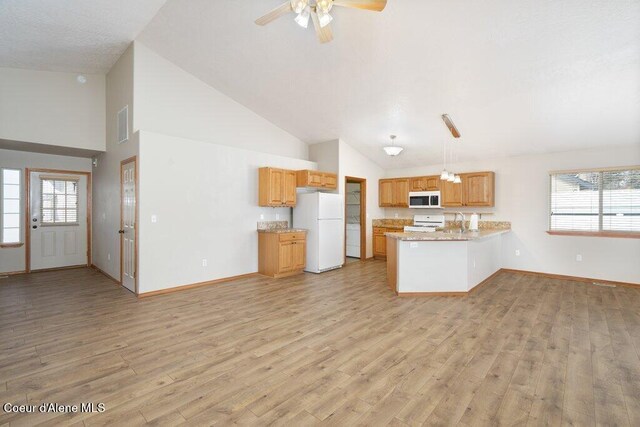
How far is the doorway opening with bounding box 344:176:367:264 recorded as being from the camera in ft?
25.3

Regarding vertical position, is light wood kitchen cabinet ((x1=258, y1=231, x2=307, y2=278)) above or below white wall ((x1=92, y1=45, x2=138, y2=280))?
below

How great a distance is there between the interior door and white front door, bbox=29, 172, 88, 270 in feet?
8.33

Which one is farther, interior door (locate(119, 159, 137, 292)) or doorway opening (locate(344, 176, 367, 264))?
doorway opening (locate(344, 176, 367, 264))

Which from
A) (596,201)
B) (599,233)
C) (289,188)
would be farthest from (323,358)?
(596,201)

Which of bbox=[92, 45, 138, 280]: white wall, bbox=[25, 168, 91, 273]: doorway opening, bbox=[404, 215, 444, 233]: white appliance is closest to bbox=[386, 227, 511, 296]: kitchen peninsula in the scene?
bbox=[404, 215, 444, 233]: white appliance

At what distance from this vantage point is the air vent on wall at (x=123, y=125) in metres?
4.93

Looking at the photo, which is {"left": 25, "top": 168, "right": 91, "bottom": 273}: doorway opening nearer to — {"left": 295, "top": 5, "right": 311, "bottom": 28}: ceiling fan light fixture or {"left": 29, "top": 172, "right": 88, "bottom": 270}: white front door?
{"left": 29, "top": 172, "right": 88, "bottom": 270}: white front door

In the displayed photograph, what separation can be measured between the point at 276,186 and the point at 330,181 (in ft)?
4.47

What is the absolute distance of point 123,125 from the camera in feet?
16.7

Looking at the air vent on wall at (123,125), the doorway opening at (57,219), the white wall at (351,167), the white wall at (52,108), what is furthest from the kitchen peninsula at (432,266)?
the doorway opening at (57,219)

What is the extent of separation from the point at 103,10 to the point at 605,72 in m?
6.26

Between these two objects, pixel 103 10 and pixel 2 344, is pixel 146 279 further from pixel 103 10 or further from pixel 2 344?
pixel 103 10

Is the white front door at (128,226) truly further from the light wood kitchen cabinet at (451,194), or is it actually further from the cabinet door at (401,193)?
the light wood kitchen cabinet at (451,194)

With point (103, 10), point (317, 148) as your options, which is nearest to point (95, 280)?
point (103, 10)
